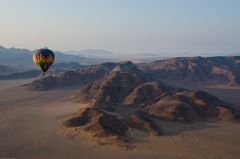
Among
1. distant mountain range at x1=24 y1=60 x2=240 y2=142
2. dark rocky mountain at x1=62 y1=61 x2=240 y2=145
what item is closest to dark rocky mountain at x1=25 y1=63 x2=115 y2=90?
distant mountain range at x1=24 y1=60 x2=240 y2=142

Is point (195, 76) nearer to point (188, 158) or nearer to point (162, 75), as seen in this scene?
point (162, 75)

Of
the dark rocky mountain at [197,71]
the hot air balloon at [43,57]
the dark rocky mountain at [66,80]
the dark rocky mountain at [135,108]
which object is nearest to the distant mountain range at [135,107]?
the dark rocky mountain at [135,108]

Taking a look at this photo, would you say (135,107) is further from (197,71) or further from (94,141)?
(197,71)

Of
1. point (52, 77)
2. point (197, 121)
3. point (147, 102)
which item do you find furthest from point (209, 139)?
point (52, 77)

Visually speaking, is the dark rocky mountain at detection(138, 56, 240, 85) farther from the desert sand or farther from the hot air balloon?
the hot air balloon

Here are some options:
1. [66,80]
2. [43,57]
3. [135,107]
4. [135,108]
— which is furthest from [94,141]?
[66,80]

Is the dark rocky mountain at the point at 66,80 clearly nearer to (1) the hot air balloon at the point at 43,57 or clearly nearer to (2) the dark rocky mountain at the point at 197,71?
(2) the dark rocky mountain at the point at 197,71
